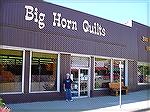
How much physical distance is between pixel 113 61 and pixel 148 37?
25.8 ft

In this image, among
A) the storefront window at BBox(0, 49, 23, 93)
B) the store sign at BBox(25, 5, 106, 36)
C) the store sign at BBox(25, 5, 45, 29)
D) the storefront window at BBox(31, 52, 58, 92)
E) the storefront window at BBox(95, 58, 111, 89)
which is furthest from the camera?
the storefront window at BBox(95, 58, 111, 89)

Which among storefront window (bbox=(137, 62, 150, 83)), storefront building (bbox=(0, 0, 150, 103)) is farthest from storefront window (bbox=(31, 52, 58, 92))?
storefront window (bbox=(137, 62, 150, 83))

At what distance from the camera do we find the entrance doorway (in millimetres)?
21922

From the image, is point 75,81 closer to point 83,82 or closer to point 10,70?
point 83,82

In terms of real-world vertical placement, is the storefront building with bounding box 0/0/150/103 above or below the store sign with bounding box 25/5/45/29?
below

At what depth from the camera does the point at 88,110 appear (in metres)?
15.7

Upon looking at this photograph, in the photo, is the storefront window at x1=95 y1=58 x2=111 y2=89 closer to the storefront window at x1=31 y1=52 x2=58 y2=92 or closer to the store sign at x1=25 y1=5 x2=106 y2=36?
the store sign at x1=25 y1=5 x2=106 y2=36

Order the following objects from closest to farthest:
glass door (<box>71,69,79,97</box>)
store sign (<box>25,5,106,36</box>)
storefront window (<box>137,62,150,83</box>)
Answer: store sign (<box>25,5,106,36</box>)
glass door (<box>71,69,79,97</box>)
storefront window (<box>137,62,150,83</box>)

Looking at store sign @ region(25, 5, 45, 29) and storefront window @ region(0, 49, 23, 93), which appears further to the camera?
store sign @ region(25, 5, 45, 29)

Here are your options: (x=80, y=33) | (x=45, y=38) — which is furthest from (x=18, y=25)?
(x=80, y=33)

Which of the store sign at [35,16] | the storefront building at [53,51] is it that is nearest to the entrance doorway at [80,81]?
the storefront building at [53,51]

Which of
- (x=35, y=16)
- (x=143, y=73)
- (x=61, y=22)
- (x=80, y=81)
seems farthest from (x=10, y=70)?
(x=143, y=73)

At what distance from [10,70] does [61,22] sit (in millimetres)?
4621

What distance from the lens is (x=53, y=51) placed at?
1966 centimetres
